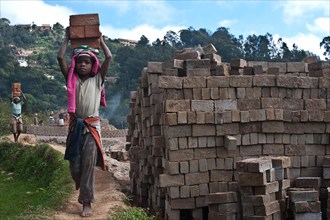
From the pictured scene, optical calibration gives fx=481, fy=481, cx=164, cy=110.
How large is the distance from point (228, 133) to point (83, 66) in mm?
2665

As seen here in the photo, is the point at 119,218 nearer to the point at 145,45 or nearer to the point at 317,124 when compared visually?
the point at 317,124

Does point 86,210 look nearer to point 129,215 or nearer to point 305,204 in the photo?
point 129,215

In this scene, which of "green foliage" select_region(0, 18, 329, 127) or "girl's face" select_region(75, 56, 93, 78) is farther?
"green foliage" select_region(0, 18, 329, 127)

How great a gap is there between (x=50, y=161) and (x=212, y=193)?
23.4 ft

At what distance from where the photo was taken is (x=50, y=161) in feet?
44.5

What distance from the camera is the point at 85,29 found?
7.20 meters

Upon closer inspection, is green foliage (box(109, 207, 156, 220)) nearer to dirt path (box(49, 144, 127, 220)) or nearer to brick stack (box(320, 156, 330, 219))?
dirt path (box(49, 144, 127, 220))

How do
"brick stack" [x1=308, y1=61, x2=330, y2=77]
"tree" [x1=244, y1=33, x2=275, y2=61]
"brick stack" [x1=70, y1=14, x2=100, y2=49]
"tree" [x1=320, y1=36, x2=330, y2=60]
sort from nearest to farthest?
"brick stack" [x1=70, y1=14, x2=100, y2=49], "brick stack" [x1=308, y1=61, x2=330, y2=77], "tree" [x1=320, y1=36, x2=330, y2=60], "tree" [x1=244, y1=33, x2=275, y2=61]

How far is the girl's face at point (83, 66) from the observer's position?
279 inches

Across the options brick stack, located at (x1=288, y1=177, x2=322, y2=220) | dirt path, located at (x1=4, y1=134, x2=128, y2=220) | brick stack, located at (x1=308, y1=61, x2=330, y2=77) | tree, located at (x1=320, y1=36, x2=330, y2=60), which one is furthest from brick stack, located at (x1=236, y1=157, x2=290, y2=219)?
tree, located at (x1=320, y1=36, x2=330, y2=60)

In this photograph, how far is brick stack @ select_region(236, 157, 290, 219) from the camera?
684 cm

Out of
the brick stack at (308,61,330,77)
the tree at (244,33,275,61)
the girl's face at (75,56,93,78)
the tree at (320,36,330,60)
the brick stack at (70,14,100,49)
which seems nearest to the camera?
the girl's face at (75,56,93,78)

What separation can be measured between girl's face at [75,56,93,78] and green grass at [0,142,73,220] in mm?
2106

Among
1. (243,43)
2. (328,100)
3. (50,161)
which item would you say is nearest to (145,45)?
(243,43)
